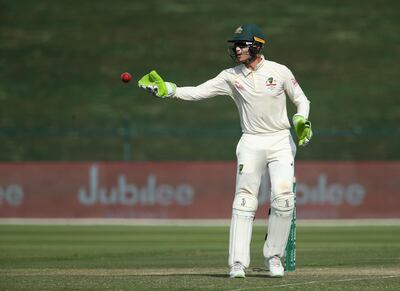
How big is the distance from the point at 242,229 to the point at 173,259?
417 centimetres

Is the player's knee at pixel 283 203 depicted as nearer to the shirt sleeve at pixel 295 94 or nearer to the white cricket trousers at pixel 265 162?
the white cricket trousers at pixel 265 162

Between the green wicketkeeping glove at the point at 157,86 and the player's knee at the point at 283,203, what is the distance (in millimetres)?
1315

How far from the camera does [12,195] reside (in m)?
24.5

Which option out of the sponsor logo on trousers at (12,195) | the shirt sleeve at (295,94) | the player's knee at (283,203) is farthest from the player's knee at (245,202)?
the sponsor logo on trousers at (12,195)

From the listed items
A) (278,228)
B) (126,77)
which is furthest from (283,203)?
(126,77)

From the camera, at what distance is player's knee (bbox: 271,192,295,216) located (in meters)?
10.0

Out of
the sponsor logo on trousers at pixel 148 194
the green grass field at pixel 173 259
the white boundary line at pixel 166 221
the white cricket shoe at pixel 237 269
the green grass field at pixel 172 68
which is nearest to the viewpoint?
the green grass field at pixel 173 259

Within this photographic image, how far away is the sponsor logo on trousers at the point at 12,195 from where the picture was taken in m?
24.5

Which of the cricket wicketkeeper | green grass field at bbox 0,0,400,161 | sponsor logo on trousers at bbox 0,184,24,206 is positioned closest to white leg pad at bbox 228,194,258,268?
the cricket wicketkeeper

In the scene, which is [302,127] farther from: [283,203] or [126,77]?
[126,77]

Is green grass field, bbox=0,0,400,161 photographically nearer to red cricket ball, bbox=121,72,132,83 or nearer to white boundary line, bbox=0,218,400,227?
white boundary line, bbox=0,218,400,227

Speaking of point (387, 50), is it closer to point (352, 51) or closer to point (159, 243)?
point (352, 51)

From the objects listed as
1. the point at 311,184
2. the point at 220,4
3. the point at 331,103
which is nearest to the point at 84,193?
the point at 311,184

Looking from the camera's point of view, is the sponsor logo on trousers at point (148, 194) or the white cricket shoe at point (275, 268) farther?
the sponsor logo on trousers at point (148, 194)
